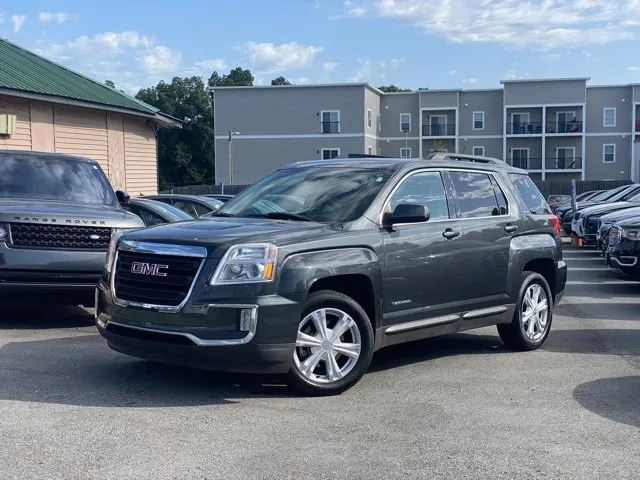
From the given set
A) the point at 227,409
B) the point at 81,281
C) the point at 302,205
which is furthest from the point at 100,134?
the point at 227,409

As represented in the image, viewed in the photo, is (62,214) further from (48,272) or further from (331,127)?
(331,127)

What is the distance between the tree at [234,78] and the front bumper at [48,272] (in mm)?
92480

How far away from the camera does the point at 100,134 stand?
20031 mm

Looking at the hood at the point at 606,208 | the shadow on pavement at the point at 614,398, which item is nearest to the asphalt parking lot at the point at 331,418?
the shadow on pavement at the point at 614,398

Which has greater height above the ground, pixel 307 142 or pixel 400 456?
pixel 307 142

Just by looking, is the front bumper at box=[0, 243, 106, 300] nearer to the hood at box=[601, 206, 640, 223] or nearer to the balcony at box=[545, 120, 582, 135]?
the hood at box=[601, 206, 640, 223]

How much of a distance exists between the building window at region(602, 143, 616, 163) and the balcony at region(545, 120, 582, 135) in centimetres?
265

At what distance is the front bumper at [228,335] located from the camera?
5668mm

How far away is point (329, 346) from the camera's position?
613cm

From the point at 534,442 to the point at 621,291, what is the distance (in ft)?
28.5

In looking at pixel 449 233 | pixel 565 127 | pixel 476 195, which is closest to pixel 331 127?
pixel 565 127

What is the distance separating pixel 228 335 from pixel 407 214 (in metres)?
1.83

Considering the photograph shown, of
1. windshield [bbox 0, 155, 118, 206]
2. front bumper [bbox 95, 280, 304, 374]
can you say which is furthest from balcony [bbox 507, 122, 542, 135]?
front bumper [bbox 95, 280, 304, 374]

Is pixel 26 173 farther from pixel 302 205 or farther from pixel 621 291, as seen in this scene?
pixel 621 291
